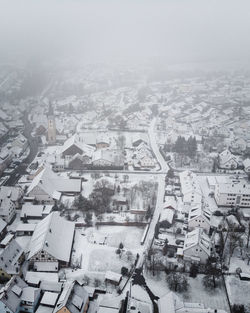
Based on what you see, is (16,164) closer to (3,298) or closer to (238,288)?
(3,298)

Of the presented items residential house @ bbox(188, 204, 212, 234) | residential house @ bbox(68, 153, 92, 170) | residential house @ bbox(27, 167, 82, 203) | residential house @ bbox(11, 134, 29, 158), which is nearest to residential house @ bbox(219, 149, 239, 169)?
residential house @ bbox(188, 204, 212, 234)

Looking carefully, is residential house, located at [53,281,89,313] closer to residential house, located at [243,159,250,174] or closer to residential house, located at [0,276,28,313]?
residential house, located at [0,276,28,313]

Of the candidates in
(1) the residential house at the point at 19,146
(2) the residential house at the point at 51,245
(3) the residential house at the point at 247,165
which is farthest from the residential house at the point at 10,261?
(3) the residential house at the point at 247,165

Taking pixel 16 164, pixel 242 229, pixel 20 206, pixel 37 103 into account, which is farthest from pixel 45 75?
pixel 242 229

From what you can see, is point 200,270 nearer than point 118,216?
Yes

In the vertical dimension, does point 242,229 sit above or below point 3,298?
below

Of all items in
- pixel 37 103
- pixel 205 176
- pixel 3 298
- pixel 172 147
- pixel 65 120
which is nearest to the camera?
pixel 3 298

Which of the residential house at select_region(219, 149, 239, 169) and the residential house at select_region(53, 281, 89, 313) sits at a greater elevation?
the residential house at select_region(53, 281, 89, 313)
